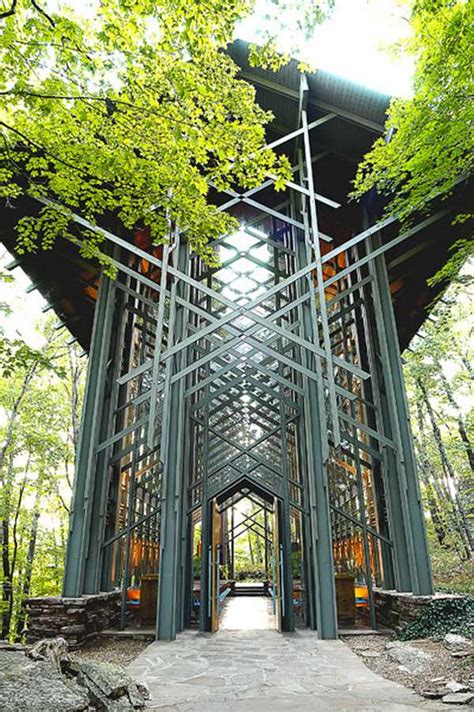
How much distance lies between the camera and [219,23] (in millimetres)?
4535

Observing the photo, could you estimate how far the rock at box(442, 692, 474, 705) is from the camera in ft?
11.5

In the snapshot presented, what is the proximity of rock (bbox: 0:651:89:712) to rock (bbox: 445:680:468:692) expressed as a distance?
9.73 feet

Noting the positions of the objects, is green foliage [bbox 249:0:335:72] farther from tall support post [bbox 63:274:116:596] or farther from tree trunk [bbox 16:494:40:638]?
tree trunk [bbox 16:494:40:638]

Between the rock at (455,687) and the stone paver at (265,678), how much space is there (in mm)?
314

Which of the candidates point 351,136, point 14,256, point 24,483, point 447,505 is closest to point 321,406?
point 351,136

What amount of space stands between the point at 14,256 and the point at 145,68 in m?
5.16

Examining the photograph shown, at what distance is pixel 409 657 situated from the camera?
5.08m

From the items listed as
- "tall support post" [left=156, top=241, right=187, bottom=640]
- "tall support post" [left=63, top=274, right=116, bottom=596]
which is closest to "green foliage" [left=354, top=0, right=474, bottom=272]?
"tall support post" [left=156, top=241, right=187, bottom=640]

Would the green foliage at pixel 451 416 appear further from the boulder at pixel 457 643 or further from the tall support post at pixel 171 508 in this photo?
the tall support post at pixel 171 508

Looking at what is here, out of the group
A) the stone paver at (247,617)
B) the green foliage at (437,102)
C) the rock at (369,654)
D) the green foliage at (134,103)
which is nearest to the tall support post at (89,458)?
the green foliage at (134,103)

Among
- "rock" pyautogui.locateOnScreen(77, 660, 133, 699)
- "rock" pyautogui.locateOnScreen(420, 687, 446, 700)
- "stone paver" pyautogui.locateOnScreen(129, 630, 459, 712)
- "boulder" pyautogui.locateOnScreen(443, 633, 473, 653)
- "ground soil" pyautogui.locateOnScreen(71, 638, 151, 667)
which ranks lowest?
"ground soil" pyautogui.locateOnScreen(71, 638, 151, 667)

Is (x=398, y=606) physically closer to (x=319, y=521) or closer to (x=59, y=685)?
(x=319, y=521)

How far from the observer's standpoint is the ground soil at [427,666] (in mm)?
4141

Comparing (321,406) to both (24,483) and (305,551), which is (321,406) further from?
(24,483)
